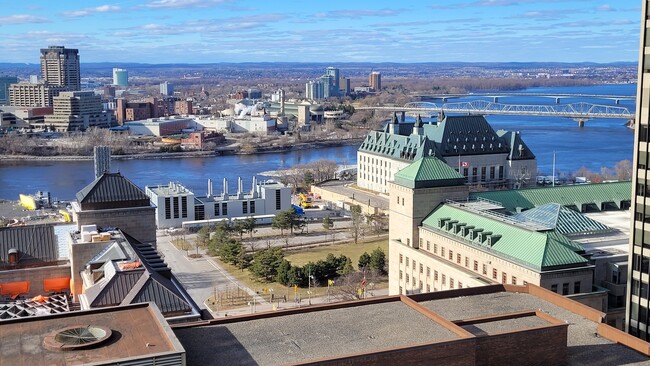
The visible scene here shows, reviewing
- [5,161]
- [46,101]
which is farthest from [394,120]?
[46,101]

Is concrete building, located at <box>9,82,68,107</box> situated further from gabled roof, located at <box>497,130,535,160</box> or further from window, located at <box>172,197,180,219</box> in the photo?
gabled roof, located at <box>497,130,535,160</box>

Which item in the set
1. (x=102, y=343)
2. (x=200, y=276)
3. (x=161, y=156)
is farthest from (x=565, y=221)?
(x=161, y=156)

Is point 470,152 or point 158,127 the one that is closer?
point 470,152

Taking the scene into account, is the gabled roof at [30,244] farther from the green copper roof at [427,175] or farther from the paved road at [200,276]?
the green copper roof at [427,175]

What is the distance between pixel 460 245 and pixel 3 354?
45.0 feet

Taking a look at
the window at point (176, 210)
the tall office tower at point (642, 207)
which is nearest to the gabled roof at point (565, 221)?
the tall office tower at point (642, 207)

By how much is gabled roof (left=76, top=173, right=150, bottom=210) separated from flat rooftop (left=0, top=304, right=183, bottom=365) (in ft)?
29.1

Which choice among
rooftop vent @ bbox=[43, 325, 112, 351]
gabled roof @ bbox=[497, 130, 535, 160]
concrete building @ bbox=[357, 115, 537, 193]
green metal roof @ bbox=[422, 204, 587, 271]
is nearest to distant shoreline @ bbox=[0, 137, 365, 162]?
concrete building @ bbox=[357, 115, 537, 193]

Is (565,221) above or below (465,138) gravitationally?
below

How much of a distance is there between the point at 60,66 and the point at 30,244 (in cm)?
13541

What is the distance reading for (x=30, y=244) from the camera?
20.5 meters

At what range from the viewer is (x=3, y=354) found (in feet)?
34.9

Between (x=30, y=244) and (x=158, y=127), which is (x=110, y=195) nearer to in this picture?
(x=30, y=244)

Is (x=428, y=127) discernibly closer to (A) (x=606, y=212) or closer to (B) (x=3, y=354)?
(A) (x=606, y=212)
